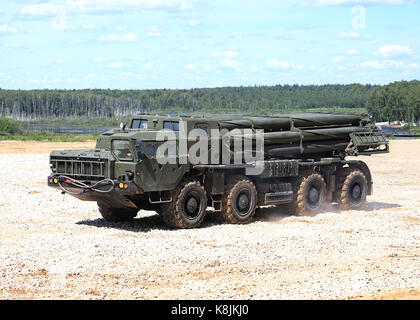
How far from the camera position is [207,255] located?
13.4m

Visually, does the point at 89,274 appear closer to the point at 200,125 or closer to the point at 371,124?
the point at 200,125

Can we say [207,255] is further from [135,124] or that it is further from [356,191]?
[356,191]

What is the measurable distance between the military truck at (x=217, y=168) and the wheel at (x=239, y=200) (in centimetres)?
2

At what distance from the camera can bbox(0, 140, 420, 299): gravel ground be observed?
11078 mm

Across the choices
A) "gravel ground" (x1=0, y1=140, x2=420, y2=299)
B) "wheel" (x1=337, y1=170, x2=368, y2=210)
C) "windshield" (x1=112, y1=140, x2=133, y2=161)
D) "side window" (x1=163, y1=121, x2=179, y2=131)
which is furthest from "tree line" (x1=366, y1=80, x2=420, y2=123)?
"windshield" (x1=112, y1=140, x2=133, y2=161)

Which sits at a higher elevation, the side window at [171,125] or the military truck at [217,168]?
the side window at [171,125]

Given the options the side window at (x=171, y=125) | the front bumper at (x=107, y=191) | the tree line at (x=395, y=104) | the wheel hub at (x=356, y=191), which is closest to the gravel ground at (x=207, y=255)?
the wheel hub at (x=356, y=191)

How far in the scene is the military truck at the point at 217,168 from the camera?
15500 millimetres

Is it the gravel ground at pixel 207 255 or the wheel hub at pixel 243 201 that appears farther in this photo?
the wheel hub at pixel 243 201

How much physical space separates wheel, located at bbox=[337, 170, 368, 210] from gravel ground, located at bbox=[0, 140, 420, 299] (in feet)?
1.45

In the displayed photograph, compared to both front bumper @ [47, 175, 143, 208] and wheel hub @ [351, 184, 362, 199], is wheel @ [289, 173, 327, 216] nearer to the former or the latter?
wheel hub @ [351, 184, 362, 199]

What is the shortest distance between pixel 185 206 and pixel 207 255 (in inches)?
115

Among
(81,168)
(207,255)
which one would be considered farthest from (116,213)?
(207,255)

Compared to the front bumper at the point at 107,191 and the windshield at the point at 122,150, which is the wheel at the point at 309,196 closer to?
the front bumper at the point at 107,191
